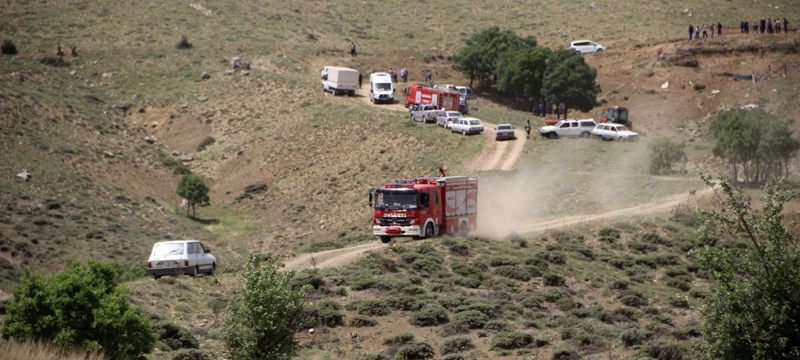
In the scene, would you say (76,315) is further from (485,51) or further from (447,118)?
(485,51)

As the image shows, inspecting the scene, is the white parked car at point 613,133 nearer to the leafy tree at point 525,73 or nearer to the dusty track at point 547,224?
the dusty track at point 547,224

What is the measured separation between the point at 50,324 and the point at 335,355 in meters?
10.5

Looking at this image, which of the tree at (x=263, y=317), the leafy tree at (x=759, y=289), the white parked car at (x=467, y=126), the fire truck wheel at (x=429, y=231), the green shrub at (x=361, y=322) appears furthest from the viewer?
the white parked car at (x=467, y=126)

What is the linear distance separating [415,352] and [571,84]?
67528mm

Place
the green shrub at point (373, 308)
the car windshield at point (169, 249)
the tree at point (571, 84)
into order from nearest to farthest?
the green shrub at point (373, 308) → the car windshield at point (169, 249) → the tree at point (571, 84)

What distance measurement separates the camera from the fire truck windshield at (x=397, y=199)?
160ft

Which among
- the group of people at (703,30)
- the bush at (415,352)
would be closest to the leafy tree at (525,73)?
the group of people at (703,30)

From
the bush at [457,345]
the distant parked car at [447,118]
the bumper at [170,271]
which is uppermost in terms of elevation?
the distant parked car at [447,118]

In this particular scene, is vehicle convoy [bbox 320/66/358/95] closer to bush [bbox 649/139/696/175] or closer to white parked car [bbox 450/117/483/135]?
white parked car [bbox 450/117/483/135]

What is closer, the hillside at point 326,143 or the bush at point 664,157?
the hillside at point 326,143

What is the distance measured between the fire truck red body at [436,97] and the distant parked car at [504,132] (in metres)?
8.89

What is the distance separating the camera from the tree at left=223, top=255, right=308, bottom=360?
2842 cm

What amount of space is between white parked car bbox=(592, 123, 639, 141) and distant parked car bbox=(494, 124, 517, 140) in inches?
240

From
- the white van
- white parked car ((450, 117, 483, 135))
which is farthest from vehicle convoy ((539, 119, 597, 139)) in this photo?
the white van
